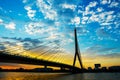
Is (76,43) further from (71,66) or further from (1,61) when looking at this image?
(1,61)

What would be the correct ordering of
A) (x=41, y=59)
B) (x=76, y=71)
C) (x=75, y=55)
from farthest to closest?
(x=76, y=71)
(x=75, y=55)
(x=41, y=59)

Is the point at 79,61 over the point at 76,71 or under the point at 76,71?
over

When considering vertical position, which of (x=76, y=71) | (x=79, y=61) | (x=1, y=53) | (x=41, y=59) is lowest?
(x=76, y=71)

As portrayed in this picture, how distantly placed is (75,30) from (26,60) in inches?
1901

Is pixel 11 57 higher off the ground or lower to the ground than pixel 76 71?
higher

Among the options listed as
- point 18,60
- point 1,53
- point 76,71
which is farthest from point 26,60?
point 76,71

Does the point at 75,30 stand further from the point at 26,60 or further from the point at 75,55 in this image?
the point at 26,60

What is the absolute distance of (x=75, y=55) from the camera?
306ft

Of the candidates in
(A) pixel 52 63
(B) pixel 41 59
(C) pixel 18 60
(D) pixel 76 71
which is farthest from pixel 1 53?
(D) pixel 76 71

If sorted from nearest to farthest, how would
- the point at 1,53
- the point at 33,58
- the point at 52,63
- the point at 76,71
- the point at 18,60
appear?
the point at 1,53 → the point at 18,60 → the point at 33,58 → the point at 52,63 → the point at 76,71

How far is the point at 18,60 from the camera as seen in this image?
4788cm

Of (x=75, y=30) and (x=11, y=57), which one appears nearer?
(x=11, y=57)

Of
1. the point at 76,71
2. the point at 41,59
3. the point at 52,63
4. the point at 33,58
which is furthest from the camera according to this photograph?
the point at 76,71

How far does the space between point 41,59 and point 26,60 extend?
10997mm
